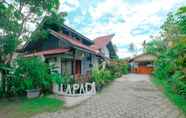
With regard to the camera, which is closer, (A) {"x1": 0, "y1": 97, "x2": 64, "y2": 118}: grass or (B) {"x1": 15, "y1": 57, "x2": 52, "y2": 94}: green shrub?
(A) {"x1": 0, "y1": 97, "x2": 64, "y2": 118}: grass

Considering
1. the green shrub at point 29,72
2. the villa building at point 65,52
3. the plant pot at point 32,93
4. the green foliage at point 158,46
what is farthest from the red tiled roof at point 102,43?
the plant pot at point 32,93

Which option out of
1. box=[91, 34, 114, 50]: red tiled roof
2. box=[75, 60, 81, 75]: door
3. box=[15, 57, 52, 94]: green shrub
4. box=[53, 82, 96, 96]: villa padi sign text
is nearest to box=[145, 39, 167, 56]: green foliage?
box=[91, 34, 114, 50]: red tiled roof

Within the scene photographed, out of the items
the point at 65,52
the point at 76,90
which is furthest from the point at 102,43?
the point at 76,90

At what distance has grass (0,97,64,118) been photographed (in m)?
7.90

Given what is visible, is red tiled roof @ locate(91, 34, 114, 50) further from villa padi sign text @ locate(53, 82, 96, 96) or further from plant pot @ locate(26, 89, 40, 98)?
plant pot @ locate(26, 89, 40, 98)

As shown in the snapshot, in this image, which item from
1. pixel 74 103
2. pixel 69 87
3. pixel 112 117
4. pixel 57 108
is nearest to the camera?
pixel 112 117

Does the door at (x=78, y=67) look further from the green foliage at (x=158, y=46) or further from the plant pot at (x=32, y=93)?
the green foliage at (x=158, y=46)

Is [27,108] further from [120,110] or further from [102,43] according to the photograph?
[102,43]

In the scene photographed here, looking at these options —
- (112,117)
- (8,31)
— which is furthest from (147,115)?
(8,31)

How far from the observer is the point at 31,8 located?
1209 centimetres

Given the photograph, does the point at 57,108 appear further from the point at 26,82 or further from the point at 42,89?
the point at 42,89

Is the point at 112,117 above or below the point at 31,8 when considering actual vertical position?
below

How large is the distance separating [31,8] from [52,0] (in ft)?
4.44

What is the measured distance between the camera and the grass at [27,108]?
25.9 ft
